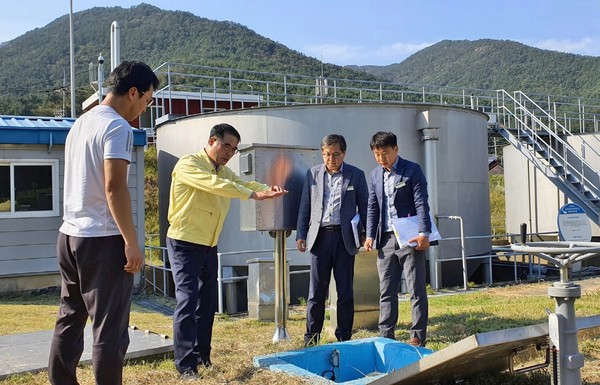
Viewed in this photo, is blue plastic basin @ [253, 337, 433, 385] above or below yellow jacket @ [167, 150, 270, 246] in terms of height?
below

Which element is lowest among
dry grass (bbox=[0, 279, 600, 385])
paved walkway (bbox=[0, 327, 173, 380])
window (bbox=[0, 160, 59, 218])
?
dry grass (bbox=[0, 279, 600, 385])

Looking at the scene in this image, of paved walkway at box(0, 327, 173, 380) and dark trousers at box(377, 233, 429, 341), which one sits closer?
paved walkway at box(0, 327, 173, 380)

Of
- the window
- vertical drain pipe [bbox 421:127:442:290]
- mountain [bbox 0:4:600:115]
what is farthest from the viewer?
mountain [bbox 0:4:600:115]

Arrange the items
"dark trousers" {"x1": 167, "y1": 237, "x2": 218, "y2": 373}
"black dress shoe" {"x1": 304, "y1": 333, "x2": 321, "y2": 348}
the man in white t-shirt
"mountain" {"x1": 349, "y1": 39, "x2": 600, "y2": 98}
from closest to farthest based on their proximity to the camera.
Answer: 1. the man in white t-shirt
2. "dark trousers" {"x1": 167, "y1": 237, "x2": 218, "y2": 373}
3. "black dress shoe" {"x1": 304, "y1": 333, "x2": 321, "y2": 348}
4. "mountain" {"x1": 349, "y1": 39, "x2": 600, "y2": 98}

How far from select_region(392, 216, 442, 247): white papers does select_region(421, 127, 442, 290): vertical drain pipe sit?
5756 millimetres

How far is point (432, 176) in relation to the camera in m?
10.7

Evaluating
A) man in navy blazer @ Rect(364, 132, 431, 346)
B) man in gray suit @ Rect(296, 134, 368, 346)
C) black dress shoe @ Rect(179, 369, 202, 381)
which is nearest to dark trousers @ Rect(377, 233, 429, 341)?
man in navy blazer @ Rect(364, 132, 431, 346)

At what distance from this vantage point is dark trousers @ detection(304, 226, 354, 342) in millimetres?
5074

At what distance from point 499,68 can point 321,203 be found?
114820mm

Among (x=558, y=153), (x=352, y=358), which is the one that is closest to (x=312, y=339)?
(x=352, y=358)

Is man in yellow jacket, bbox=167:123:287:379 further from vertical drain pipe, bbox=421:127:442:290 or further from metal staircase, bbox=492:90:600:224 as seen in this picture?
metal staircase, bbox=492:90:600:224

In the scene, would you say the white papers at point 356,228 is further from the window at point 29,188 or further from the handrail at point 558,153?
the handrail at point 558,153

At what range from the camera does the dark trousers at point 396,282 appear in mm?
5004

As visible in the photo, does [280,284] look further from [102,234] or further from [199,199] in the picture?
[102,234]
